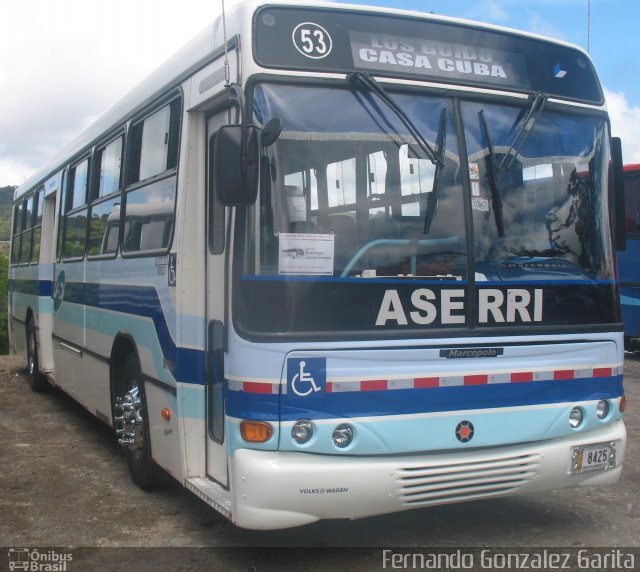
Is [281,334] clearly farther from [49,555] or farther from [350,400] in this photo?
[49,555]

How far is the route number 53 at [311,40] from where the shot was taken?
4.47 m

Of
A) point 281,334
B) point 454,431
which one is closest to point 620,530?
point 454,431

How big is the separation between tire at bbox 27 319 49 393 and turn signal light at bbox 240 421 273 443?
723 cm

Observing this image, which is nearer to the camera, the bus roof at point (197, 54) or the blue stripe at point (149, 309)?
the bus roof at point (197, 54)

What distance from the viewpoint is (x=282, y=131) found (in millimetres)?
4344

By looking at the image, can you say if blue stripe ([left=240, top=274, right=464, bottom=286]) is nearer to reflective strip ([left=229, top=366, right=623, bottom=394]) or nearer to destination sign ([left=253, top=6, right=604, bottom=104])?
reflective strip ([left=229, top=366, right=623, bottom=394])

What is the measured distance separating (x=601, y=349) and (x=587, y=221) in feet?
2.57

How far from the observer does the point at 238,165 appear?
4160mm

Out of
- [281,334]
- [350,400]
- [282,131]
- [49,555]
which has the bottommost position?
[49,555]

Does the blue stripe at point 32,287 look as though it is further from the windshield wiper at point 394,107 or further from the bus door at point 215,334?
the windshield wiper at point 394,107

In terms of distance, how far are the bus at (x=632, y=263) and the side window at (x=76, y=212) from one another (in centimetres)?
995

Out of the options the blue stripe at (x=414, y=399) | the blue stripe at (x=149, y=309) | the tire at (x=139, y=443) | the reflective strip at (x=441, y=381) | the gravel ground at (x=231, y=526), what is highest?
the blue stripe at (x=149, y=309)

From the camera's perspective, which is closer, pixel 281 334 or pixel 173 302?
pixel 281 334

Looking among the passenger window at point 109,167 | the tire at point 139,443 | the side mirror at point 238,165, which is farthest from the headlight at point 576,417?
the passenger window at point 109,167
